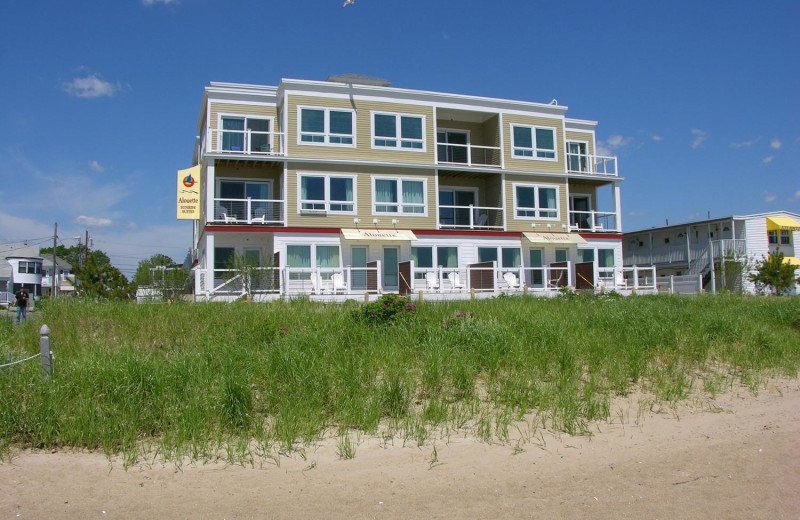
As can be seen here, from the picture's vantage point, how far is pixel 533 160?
30.7 meters

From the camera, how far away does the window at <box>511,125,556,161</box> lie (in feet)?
100

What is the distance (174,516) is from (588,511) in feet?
13.7

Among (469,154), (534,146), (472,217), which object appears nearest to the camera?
(472,217)

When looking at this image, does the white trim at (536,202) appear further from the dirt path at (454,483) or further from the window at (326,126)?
the dirt path at (454,483)

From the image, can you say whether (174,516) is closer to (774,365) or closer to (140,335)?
(140,335)

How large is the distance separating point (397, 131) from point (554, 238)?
9.55 m

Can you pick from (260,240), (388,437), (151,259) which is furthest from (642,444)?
(151,259)

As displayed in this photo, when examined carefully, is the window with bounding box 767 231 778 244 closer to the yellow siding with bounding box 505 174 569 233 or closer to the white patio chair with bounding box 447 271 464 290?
the yellow siding with bounding box 505 174 569 233

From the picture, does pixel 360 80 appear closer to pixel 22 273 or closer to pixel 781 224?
pixel 781 224

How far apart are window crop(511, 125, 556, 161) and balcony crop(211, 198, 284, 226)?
12.5m

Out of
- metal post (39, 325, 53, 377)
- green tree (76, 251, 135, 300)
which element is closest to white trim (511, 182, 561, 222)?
green tree (76, 251, 135, 300)

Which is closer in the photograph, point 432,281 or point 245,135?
point 432,281

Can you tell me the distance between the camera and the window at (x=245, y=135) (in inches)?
1051

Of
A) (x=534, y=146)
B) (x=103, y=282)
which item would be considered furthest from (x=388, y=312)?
(x=534, y=146)
